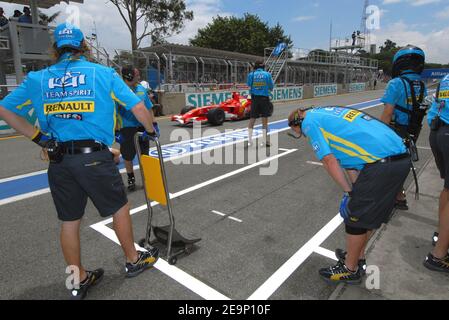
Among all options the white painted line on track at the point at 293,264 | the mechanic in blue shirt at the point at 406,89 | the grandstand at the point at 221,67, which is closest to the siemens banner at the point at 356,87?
the grandstand at the point at 221,67

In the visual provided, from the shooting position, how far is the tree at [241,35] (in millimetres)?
44219

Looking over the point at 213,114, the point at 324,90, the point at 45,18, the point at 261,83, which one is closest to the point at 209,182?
the point at 261,83

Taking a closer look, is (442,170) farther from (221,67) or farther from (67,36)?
(221,67)

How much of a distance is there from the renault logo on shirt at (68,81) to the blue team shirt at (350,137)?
62.7 inches

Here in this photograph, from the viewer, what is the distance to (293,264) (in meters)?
2.86

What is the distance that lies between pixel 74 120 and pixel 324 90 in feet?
93.0

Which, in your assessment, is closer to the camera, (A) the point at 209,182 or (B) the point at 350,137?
(B) the point at 350,137

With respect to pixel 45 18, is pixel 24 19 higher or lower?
lower

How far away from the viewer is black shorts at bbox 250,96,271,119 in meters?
7.57

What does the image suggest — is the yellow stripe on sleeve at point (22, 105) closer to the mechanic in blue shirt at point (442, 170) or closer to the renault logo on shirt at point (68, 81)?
the renault logo on shirt at point (68, 81)

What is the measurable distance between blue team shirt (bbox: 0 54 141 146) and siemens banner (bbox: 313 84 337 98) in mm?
26092

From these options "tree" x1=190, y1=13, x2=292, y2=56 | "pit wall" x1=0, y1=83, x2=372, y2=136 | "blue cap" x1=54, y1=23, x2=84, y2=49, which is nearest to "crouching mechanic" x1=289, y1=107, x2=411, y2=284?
"blue cap" x1=54, y1=23, x2=84, y2=49
